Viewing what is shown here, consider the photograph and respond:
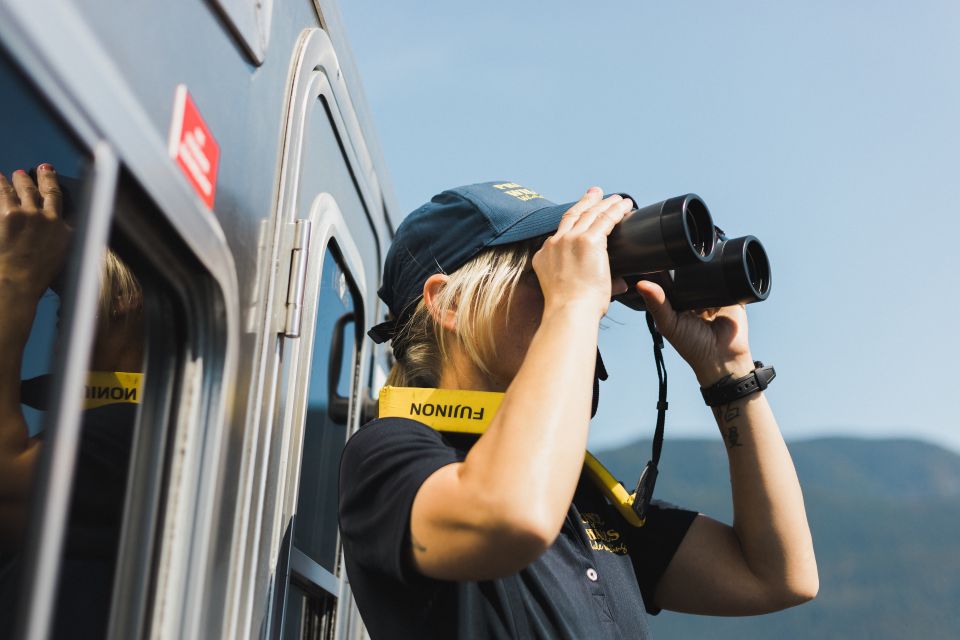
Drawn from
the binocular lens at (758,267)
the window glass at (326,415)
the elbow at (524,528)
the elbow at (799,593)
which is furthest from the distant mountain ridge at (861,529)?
the elbow at (524,528)

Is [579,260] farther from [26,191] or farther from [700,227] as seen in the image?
[26,191]

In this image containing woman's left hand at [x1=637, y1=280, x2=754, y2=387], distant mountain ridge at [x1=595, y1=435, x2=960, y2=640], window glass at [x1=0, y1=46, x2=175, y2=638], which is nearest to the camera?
window glass at [x1=0, y1=46, x2=175, y2=638]

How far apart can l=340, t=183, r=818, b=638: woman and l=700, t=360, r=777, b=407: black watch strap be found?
0.05ft

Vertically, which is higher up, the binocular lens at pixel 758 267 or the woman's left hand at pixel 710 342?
the binocular lens at pixel 758 267

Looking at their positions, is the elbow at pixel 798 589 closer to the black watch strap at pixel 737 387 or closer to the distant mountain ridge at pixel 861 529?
the black watch strap at pixel 737 387

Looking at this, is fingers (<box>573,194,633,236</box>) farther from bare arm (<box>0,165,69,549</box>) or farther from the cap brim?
bare arm (<box>0,165,69,549</box>)

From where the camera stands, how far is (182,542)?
1.00m

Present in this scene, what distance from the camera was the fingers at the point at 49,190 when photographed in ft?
2.58

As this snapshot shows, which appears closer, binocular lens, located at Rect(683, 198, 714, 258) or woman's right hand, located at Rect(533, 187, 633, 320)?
woman's right hand, located at Rect(533, 187, 633, 320)

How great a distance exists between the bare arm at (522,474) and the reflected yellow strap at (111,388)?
34 centimetres

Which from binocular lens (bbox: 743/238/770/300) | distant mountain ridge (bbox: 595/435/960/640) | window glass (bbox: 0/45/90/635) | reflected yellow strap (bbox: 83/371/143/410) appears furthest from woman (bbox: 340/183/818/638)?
distant mountain ridge (bbox: 595/435/960/640)

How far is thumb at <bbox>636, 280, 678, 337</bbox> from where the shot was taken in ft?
4.89

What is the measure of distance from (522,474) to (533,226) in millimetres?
479

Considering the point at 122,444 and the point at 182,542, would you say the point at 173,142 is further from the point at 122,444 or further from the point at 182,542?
the point at 182,542
